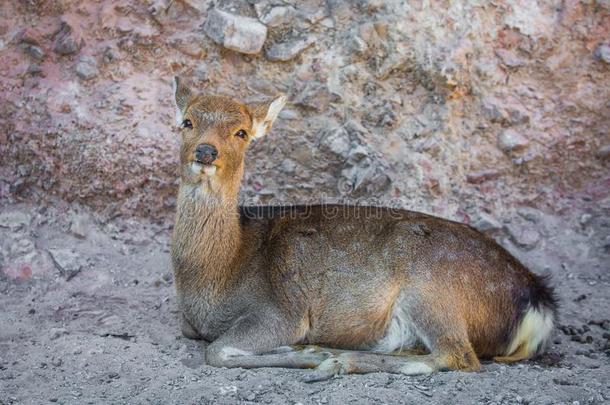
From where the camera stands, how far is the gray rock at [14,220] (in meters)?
8.07

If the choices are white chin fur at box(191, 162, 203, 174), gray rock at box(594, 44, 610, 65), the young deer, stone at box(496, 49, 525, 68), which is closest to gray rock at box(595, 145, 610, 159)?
gray rock at box(594, 44, 610, 65)

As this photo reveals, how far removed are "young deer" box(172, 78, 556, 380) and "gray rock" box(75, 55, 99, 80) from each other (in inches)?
77.8

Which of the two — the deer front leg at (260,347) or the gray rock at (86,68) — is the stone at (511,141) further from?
the gray rock at (86,68)

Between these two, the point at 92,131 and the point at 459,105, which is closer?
the point at 92,131

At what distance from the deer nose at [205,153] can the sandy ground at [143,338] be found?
1.65 meters

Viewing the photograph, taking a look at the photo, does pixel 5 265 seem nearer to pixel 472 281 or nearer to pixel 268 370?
pixel 268 370

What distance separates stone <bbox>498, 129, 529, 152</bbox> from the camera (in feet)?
29.2

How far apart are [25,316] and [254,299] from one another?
219 cm

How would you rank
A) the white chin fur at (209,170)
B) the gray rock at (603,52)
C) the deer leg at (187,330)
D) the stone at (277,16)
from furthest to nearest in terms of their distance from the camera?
the gray rock at (603,52) < the stone at (277,16) < the deer leg at (187,330) < the white chin fur at (209,170)

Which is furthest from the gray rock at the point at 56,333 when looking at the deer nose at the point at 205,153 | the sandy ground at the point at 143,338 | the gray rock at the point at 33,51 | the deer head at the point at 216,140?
the gray rock at the point at 33,51

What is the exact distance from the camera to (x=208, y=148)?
21.4ft

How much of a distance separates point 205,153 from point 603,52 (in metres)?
4.98

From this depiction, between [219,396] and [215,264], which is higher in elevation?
[215,264]

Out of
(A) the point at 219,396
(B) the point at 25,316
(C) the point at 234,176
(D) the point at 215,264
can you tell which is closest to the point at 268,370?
(A) the point at 219,396
